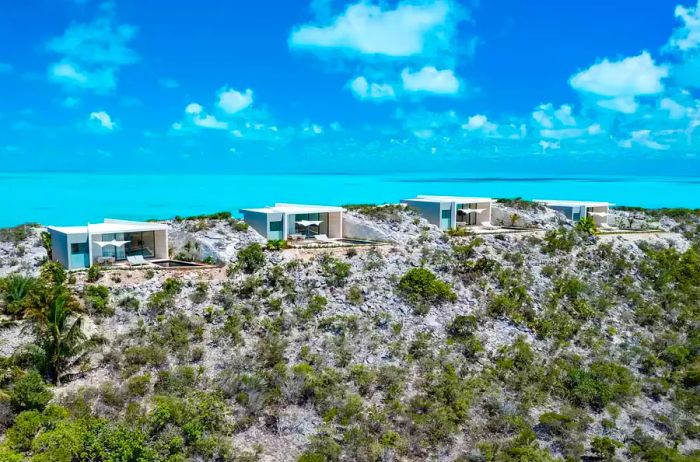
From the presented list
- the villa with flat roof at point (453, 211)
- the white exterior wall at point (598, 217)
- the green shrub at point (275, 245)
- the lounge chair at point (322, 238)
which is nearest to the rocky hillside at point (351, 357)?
the green shrub at point (275, 245)

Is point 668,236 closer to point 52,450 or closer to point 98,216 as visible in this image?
point 52,450

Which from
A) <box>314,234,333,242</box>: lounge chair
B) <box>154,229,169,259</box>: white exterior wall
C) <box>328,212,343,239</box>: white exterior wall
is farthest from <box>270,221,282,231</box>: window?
<box>154,229,169,259</box>: white exterior wall

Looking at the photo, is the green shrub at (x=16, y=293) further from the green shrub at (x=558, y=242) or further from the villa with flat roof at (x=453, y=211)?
the green shrub at (x=558, y=242)

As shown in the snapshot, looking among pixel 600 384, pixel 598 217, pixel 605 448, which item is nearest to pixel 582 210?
pixel 598 217

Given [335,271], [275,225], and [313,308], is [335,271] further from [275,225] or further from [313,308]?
[275,225]

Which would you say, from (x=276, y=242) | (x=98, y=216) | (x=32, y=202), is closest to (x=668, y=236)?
(x=276, y=242)
